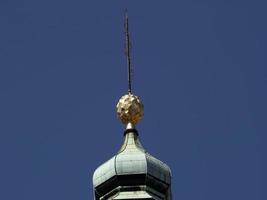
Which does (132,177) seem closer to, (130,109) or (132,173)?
(132,173)

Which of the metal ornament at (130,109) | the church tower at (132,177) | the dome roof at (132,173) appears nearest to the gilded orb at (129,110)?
the metal ornament at (130,109)

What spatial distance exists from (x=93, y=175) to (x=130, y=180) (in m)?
1.57

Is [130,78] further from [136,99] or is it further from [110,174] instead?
[110,174]

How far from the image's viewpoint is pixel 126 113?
47344 millimetres

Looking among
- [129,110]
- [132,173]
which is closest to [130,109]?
[129,110]

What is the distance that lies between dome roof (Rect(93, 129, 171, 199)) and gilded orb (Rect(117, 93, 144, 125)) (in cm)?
143

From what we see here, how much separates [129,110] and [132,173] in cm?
293

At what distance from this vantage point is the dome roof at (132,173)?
45.0 metres

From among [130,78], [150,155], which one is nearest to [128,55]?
[130,78]

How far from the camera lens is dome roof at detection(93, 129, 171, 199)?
1770 inches

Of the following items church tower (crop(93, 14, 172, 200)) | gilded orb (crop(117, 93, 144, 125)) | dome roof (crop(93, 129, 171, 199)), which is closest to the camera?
church tower (crop(93, 14, 172, 200))

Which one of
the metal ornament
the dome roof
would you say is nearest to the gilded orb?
the metal ornament

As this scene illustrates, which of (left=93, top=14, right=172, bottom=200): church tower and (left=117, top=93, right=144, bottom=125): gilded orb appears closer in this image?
(left=93, top=14, right=172, bottom=200): church tower

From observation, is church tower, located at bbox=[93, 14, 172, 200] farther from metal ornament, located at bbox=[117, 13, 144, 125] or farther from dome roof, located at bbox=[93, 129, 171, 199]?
metal ornament, located at bbox=[117, 13, 144, 125]
